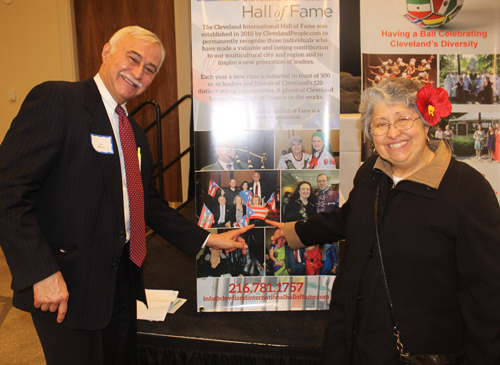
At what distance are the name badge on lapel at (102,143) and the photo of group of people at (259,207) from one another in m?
0.84

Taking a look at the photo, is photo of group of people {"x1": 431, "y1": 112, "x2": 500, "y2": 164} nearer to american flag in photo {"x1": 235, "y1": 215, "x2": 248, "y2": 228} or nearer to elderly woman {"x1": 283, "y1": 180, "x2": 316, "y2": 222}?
elderly woman {"x1": 283, "y1": 180, "x2": 316, "y2": 222}

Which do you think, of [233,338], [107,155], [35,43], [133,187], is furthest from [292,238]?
[35,43]

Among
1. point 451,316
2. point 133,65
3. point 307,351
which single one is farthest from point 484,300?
point 133,65

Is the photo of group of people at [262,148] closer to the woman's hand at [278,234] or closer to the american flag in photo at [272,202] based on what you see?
the american flag in photo at [272,202]

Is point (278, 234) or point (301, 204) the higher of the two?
point (301, 204)

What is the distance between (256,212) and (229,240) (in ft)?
0.85

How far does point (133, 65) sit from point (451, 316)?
1629mm

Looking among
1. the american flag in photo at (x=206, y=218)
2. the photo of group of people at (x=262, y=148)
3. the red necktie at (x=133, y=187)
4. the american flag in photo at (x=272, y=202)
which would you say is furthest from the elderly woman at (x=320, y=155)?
the red necktie at (x=133, y=187)

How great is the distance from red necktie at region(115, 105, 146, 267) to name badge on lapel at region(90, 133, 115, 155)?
0.10m

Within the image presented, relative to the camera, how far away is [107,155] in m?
1.38

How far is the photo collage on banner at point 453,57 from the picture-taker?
7.32 ft

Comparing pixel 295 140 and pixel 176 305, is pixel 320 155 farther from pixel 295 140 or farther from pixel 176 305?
pixel 176 305

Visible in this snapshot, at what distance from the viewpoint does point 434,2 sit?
2.19 m

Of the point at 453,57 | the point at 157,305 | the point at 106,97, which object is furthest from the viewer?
the point at 157,305
